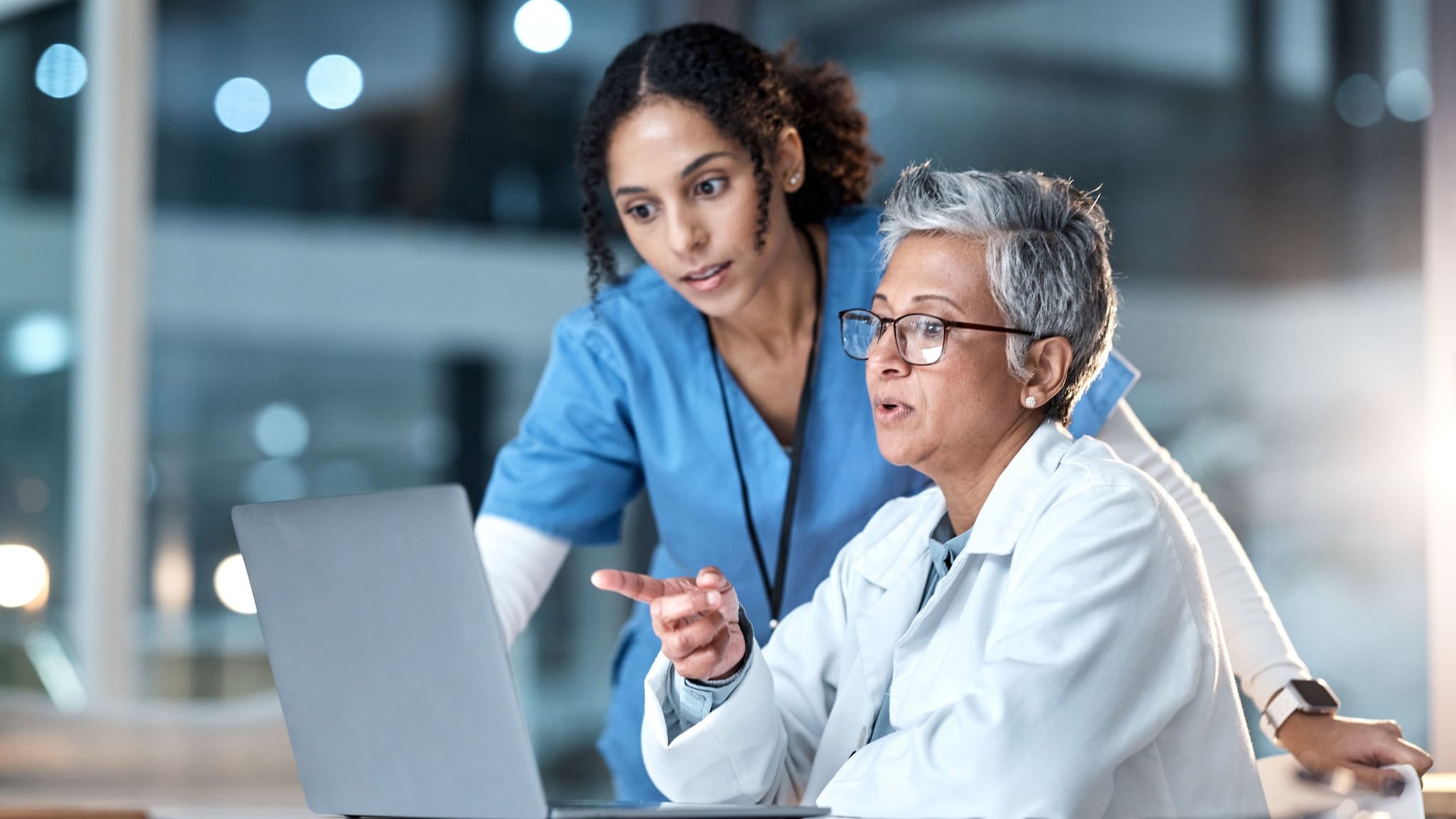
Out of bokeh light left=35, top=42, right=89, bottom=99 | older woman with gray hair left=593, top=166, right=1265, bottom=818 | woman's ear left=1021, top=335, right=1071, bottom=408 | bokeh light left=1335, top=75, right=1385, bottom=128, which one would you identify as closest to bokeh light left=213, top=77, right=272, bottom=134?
bokeh light left=35, top=42, right=89, bottom=99

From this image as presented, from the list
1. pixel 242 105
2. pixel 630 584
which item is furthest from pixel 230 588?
pixel 630 584

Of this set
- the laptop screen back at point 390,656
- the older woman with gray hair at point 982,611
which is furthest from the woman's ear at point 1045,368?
the laptop screen back at point 390,656

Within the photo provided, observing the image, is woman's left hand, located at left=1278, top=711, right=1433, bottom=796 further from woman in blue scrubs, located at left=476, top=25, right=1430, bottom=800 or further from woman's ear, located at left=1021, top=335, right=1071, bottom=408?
woman's ear, located at left=1021, top=335, right=1071, bottom=408

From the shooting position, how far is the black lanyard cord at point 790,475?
190 cm

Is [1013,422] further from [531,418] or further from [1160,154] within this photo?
[1160,154]

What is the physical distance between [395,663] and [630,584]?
219 millimetres

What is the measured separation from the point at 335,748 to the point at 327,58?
3.46 metres

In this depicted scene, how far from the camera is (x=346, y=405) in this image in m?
4.38

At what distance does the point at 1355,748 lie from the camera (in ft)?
4.90

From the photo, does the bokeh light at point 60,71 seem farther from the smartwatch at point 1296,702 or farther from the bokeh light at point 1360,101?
the smartwatch at point 1296,702

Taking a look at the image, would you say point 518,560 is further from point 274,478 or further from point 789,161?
point 274,478

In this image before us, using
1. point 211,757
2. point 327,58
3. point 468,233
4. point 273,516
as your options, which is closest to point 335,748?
point 273,516

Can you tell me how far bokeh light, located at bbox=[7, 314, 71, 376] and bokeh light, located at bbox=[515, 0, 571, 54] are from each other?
5.15 feet

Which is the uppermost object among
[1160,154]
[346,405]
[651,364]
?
[1160,154]
